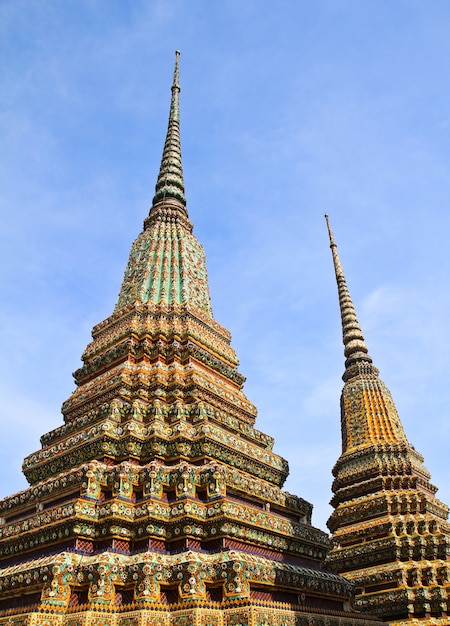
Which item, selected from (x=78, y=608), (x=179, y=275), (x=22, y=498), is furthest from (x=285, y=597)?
(x=179, y=275)

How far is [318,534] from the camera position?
12.7m

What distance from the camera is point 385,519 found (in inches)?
720

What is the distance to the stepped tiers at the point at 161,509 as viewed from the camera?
896 centimetres

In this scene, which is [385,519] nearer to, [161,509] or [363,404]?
[363,404]

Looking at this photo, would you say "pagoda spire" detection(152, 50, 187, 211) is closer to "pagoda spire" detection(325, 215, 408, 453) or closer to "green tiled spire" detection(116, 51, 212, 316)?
"green tiled spire" detection(116, 51, 212, 316)

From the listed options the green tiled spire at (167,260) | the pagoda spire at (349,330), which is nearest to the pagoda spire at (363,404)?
the pagoda spire at (349,330)

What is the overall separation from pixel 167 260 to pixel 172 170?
596 cm

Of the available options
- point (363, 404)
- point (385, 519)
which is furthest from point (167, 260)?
point (385, 519)

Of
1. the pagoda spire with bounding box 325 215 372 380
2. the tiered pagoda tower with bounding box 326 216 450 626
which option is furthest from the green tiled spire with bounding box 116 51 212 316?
the pagoda spire with bounding box 325 215 372 380

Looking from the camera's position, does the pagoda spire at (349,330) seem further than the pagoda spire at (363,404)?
Yes

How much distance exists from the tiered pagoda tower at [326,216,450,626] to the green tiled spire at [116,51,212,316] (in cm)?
921

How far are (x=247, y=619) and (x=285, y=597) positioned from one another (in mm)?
2094

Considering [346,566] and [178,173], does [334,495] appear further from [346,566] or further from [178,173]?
[178,173]

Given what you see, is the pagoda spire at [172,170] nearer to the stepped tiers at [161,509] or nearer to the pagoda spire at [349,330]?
the stepped tiers at [161,509]
